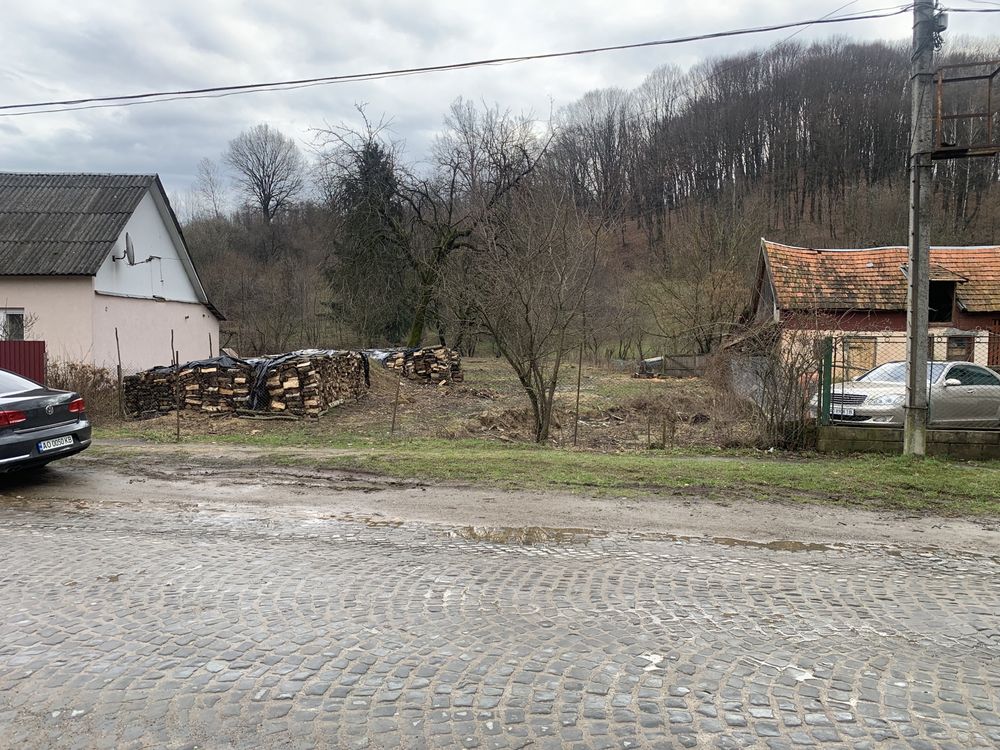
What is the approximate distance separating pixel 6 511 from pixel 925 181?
1290 centimetres

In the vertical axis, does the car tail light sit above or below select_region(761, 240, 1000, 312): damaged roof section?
below

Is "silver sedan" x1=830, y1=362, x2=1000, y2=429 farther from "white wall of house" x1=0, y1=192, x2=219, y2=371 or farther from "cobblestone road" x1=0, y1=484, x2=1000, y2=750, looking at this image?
"white wall of house" x1=0, y1=192, x2=219, y2=371

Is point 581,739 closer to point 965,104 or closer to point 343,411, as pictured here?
point 343,411

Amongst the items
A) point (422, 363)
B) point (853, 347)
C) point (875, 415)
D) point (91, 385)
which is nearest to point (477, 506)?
point (853, 347)

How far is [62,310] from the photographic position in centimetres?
1994

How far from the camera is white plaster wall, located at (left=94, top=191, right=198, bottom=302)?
2142 cm

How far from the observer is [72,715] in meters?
3.37

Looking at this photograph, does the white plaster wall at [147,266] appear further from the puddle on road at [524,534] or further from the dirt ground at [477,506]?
the puddle on road at [524,534]

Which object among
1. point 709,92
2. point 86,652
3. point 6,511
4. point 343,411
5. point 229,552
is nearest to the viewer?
point 86,652

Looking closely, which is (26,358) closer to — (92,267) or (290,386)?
(92,267)

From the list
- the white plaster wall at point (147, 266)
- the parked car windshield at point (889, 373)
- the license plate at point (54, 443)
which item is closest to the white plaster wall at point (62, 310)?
the white plaster wall at point (147, 266)

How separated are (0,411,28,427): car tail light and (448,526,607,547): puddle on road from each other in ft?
19.5

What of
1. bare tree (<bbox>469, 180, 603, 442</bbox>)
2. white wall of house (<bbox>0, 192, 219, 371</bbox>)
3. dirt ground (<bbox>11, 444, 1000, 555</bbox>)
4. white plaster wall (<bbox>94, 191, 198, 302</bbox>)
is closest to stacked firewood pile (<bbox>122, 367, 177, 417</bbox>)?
white wall of house (<bbox>0, 192, 219, 371</bbox>)

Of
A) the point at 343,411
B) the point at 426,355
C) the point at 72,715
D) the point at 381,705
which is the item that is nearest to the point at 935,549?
the point at 381,705
